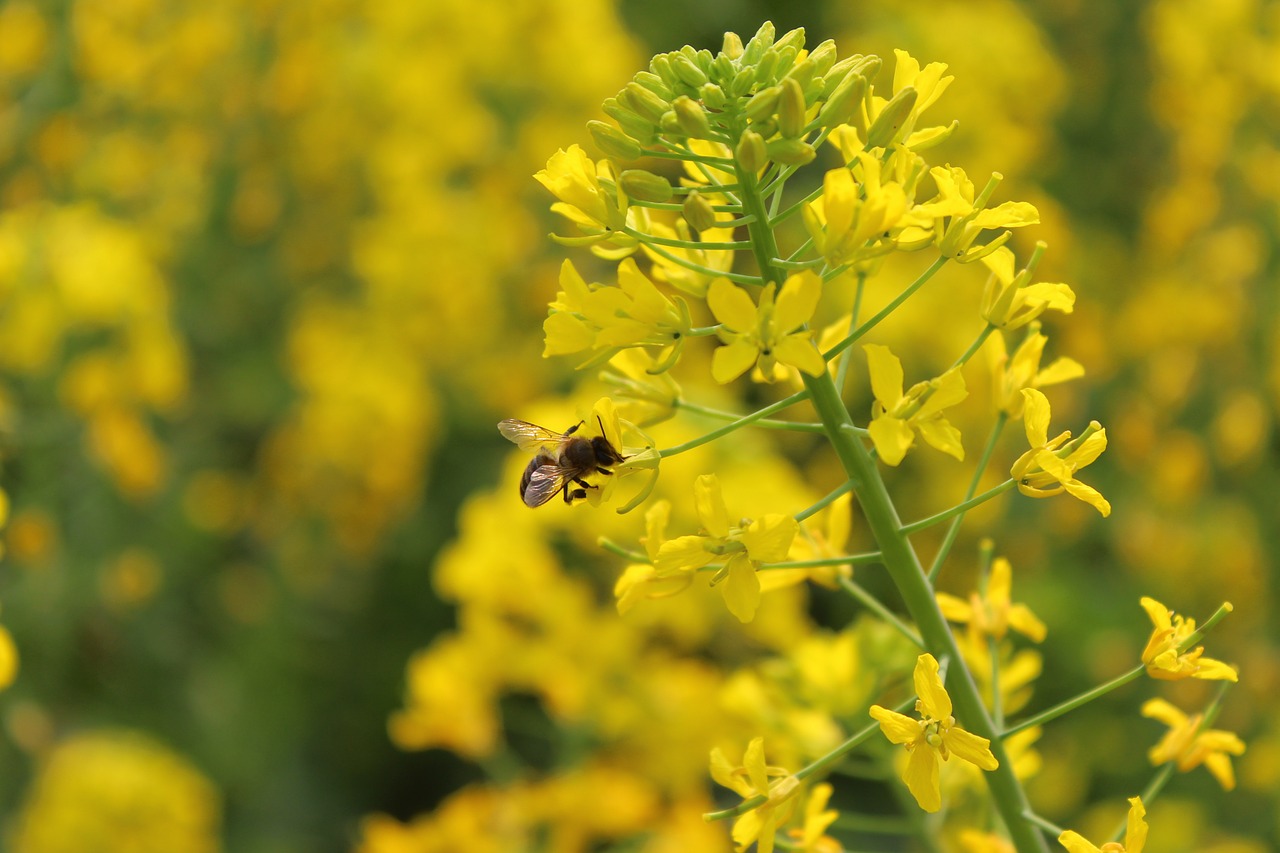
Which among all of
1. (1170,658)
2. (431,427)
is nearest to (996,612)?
(1170,658)

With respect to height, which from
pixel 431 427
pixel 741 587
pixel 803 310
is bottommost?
pixel 431 427

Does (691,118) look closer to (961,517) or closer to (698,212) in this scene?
(698,212)

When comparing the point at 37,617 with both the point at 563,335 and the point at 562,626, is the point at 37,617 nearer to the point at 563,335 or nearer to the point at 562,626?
the point at 562,626

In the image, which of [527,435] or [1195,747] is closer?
[1195,747]

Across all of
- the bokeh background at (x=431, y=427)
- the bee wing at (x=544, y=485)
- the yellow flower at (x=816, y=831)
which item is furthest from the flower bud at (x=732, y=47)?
the bokeh background at (x=431, y=427)

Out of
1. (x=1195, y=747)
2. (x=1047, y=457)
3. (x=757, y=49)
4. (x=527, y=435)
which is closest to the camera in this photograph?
(x=1047, y=457)

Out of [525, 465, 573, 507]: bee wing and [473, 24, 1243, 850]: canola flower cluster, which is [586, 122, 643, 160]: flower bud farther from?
[525, 465, 573, 507]: bee wing

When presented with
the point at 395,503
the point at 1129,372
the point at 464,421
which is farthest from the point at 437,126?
the point at 1129,372
